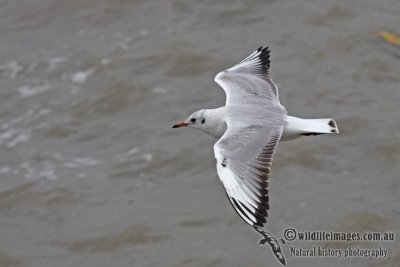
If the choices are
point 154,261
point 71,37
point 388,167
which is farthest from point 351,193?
point 71,37

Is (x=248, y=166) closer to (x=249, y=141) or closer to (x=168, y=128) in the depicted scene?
(x=249, y=141)

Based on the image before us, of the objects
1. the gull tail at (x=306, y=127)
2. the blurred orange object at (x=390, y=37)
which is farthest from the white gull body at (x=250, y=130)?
the blurred orange object at (x=390, y=37)

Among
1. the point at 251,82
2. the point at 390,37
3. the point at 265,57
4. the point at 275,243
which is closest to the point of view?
the point at 251,82

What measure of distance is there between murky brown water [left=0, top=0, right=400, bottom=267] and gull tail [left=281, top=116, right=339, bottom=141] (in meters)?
1.74

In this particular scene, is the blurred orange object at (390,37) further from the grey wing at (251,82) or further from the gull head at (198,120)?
the gull head at (198,120)

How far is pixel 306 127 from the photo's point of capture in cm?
547

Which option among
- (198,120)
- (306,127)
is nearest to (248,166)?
(306,127)

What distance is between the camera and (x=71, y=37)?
33.3 feet

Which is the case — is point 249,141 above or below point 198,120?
above

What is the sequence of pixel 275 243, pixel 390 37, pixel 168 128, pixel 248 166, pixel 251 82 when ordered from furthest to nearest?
pixel 390 37 < pixel 168 128 < pixel 275 243 < pixel 251 82 < pixel 248 166

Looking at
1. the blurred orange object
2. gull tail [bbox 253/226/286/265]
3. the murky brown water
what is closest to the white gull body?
gull tail [bbox 253/226/286/265]

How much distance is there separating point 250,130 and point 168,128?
3.32m

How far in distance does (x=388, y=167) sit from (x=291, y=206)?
1018 millimetres

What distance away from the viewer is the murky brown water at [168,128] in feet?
24.3
